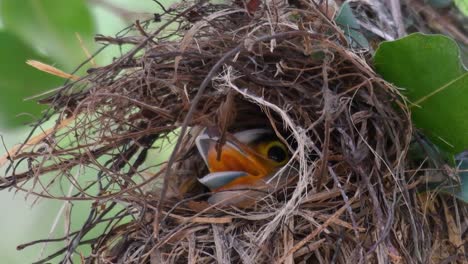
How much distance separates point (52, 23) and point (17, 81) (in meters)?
0.11

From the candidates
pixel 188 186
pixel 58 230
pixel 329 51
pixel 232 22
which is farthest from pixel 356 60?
pixel 58 230

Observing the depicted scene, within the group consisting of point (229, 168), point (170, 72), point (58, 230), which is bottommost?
point (58, 230)

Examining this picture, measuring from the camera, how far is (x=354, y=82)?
0.62m

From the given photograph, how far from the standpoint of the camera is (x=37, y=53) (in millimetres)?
902

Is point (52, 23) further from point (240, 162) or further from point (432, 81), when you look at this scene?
point (432, 81)

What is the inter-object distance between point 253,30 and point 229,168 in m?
0.16

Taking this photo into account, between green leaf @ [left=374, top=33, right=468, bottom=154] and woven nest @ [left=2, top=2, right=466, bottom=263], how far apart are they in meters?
0.02

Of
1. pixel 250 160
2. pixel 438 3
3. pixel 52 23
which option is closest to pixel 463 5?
pixel 438 3

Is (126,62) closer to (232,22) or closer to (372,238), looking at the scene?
(232,22)

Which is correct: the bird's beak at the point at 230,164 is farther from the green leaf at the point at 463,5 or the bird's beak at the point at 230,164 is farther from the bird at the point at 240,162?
the green leaf at the point at 463,5

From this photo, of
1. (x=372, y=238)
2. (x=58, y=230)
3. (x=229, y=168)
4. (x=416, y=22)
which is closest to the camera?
(x=372, y=238)

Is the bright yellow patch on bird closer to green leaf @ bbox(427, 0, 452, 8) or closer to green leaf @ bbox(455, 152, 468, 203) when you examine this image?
green leaf @ bbox(455, 152, 468, 203)

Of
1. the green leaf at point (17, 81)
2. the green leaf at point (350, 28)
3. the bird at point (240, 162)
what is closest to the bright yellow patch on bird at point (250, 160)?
the bird at point (240, 162)

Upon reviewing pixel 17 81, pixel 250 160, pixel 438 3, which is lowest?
pixel 438 3
